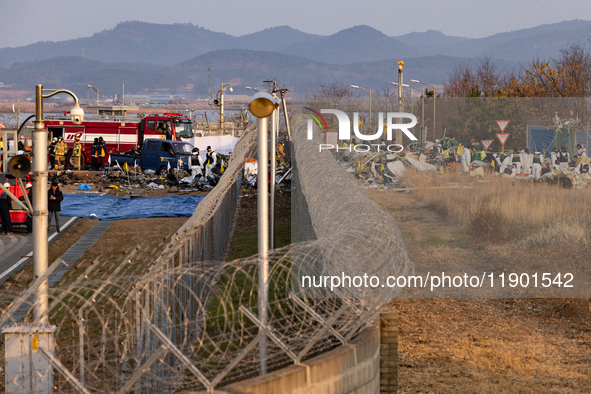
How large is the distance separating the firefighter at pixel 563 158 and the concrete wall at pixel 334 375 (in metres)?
26.5

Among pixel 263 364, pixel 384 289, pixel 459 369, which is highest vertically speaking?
pixel 384 289

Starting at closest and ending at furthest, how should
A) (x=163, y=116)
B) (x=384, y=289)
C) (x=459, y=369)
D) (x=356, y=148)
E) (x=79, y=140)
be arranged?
(x=384, y=289), (x=459, y=369), (x=356, y=148), (x=79, y=140), (x=163, y=116)

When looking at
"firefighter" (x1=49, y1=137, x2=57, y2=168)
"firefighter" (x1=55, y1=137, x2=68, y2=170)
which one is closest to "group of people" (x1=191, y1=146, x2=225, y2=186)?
"firefighter" (x1=55, y1=137, x2=68, y2=170)

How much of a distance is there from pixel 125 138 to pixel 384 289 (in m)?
35.2

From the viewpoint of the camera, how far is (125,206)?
22609 mm

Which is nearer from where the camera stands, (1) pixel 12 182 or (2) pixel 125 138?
(1) pixel 12 182

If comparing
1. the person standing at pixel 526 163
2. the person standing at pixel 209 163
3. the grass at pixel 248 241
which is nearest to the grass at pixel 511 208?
the person standing at pixel 526 163

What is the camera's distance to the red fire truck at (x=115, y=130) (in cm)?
3863

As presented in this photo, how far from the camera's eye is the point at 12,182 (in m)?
19.7

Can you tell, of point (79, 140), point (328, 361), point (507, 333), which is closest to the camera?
point (328, 361)

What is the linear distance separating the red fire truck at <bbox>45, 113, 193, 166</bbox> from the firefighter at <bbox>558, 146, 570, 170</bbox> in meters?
19.2

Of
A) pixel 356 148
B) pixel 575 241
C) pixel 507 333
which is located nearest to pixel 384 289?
pixel 507 333

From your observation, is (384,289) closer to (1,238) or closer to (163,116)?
(1,238)

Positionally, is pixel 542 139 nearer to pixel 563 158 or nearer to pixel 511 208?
pixel 563 158
